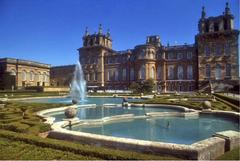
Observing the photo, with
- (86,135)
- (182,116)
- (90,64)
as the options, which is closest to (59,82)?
(90,64)

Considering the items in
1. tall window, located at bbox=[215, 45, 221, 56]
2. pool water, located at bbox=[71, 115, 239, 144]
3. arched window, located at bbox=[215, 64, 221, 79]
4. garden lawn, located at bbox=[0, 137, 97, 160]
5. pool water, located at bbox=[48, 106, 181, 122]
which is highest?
tall window, located at bbox=[215, 45, 221, 56]

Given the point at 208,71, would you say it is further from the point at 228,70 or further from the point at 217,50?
the point at 217,50

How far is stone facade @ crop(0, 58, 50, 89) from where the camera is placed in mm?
59562

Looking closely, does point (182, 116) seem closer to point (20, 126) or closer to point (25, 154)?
point (20, 126)

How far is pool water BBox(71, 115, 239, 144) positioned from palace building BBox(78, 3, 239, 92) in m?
38.9

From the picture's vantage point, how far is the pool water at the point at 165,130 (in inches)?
422

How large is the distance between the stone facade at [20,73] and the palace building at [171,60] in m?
14.1

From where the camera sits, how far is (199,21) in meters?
53.3

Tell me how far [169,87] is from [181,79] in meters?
3.57

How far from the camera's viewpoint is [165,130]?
12289 millimetres

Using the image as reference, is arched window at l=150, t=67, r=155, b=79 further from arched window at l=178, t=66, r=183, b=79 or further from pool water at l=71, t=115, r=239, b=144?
→ pool water at l=71, t=115, r=239, b=144

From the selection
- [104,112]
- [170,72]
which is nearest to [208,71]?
[170,72]

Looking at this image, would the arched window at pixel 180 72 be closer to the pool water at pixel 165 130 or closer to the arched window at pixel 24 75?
the pool water at pixel 165 130

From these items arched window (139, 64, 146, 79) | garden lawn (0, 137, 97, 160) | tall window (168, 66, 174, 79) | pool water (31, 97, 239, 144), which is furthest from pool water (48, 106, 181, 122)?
tall window (168, 66, 174, 79)
